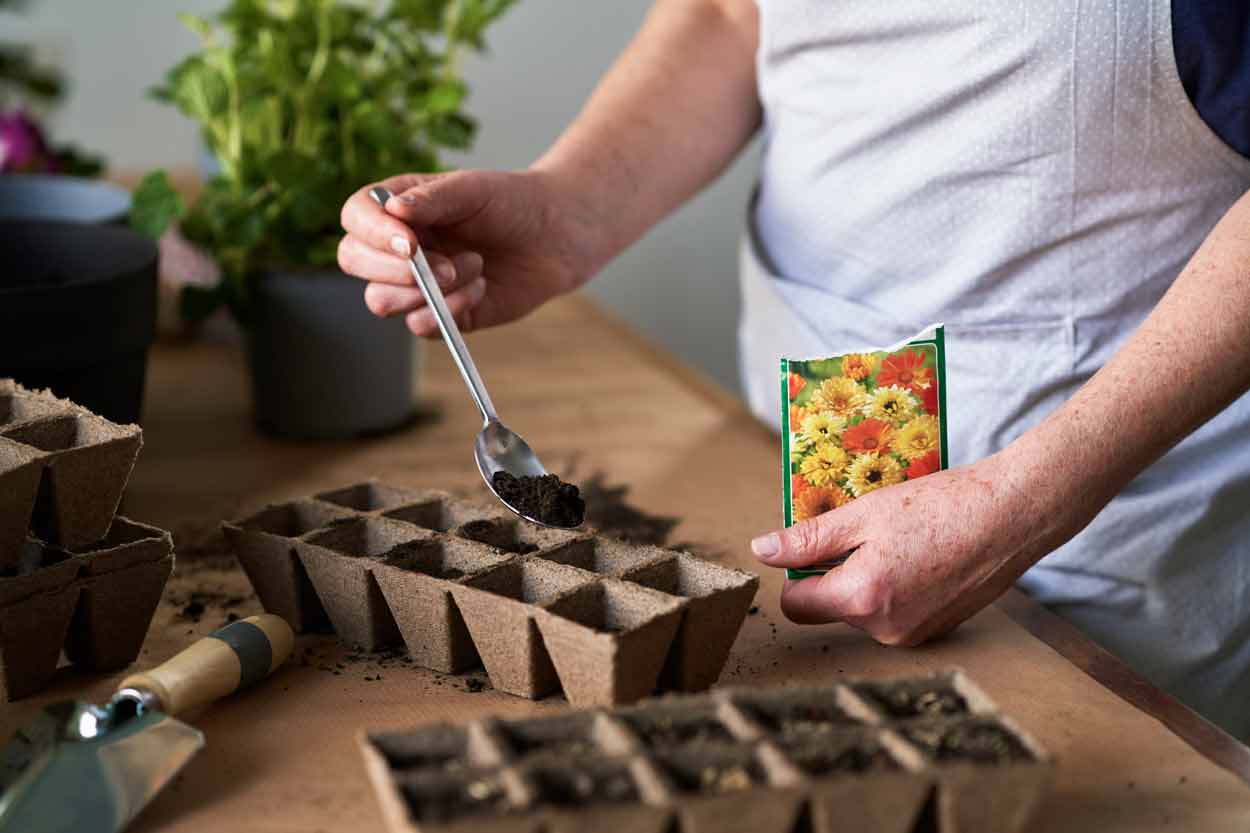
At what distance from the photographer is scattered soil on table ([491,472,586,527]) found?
100cm

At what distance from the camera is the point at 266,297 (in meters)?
1.39

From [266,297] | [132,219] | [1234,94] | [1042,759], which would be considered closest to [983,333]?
[1234,94]

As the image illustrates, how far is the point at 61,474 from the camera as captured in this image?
2.79 feet

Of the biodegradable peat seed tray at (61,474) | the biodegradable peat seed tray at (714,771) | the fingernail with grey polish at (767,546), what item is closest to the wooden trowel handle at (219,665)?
the biodegradable peat seed tray at (61,474)

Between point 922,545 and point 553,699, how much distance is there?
26 centimetres

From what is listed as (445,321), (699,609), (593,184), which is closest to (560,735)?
(699,609)

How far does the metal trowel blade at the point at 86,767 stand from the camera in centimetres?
→ 70

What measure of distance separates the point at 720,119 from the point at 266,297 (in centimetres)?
50

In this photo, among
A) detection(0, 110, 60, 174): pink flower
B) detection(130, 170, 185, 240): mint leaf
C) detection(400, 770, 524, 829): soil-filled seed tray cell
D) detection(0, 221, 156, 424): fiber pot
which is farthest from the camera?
detection(0, 110, 60, 174): pink flower

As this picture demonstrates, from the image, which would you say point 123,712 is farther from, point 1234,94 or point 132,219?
point 1234,94

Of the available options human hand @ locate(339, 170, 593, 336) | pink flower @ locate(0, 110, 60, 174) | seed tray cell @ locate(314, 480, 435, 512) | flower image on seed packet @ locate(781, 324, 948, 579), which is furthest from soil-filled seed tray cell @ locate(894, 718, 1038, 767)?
pink flower @ locate(0, 110, 60, 174)

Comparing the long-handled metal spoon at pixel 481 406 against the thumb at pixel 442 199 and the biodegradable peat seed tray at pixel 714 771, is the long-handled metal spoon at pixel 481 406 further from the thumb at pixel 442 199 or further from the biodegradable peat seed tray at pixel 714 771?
the biodegradable peat seed tray at pixel 714 771

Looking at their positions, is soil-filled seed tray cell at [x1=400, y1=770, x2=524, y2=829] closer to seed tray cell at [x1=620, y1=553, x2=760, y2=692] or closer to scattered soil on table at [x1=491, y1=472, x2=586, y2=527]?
seed tray cell at [x1=620, y1=553, x2=760, y2=692]

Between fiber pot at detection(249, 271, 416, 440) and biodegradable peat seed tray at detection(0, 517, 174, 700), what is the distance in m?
0.49
